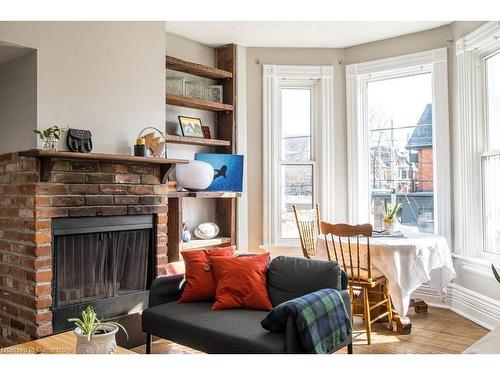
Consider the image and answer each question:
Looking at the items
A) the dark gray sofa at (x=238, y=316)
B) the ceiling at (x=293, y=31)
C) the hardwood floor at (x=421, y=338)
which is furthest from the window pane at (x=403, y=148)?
the dark gray sofa at (x=238, y=316)

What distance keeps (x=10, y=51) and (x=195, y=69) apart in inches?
71.0

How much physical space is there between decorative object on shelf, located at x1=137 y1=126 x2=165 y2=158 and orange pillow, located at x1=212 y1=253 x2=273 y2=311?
1.15 m

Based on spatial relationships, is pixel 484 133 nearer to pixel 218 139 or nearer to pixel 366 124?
pixel 366 124

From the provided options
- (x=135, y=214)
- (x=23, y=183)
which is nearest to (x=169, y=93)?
(x=135, y=214)

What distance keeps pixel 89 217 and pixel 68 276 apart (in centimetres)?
43

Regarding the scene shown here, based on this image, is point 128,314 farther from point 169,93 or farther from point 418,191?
point 418,191

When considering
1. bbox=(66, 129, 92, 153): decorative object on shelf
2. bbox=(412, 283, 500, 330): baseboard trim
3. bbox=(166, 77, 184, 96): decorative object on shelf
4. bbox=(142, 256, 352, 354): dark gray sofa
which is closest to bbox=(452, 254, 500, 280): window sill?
bbox=(412, 283, 500, 330): baseboard trim

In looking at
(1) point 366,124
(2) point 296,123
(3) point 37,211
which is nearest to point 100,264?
(3) point 37,211

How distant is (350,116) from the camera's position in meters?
5.03

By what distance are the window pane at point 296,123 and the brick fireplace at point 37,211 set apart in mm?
2135

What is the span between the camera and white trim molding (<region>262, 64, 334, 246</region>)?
502 centimetres

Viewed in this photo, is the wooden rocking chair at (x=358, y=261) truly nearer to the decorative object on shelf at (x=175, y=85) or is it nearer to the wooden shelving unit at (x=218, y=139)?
the wooden shelving unit at (x=218, y=139)

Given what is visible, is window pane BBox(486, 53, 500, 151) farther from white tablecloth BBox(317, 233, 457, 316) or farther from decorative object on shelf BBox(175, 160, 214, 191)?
decorative object on shelf BBox(175, 160, 214, 191)

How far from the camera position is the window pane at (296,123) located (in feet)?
16.9
